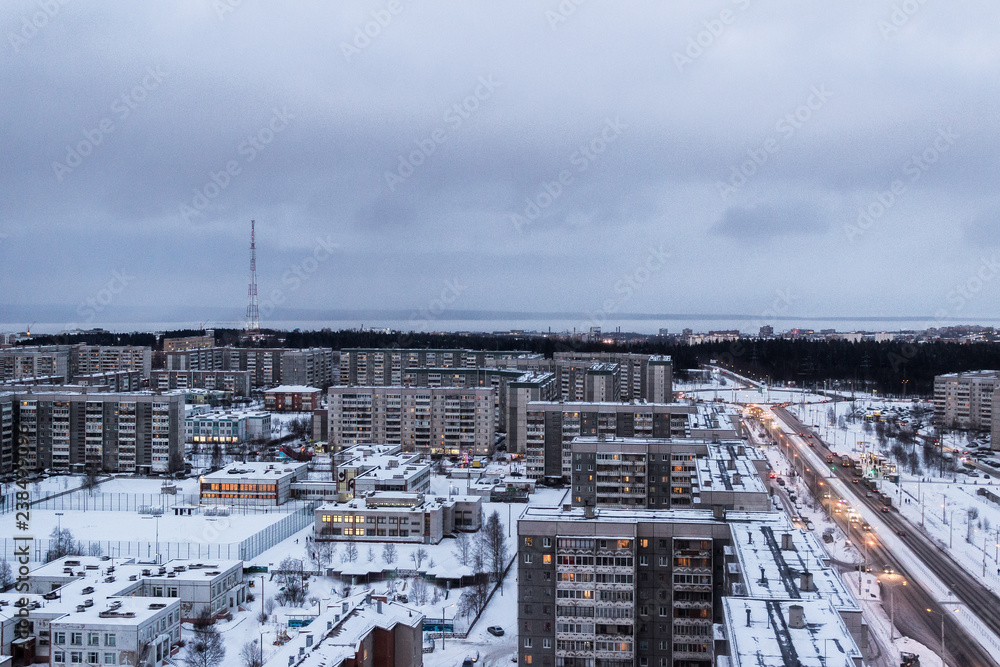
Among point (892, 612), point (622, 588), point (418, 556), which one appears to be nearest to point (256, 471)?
point (418, 556)

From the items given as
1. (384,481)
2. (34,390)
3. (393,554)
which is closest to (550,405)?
(384,481)

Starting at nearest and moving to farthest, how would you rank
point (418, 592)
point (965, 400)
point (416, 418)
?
point (418, 592), point (416, 418), point (965, 400)

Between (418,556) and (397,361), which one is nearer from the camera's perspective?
(418,556)

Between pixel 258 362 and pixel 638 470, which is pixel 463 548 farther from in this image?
pixel 258 362

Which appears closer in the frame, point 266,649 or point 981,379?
point 266,649

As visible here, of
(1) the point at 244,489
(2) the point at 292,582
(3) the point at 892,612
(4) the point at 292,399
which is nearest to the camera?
(3) the point at 892,612

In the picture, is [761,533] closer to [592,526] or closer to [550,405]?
[592,526]

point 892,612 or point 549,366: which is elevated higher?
point 549,366
